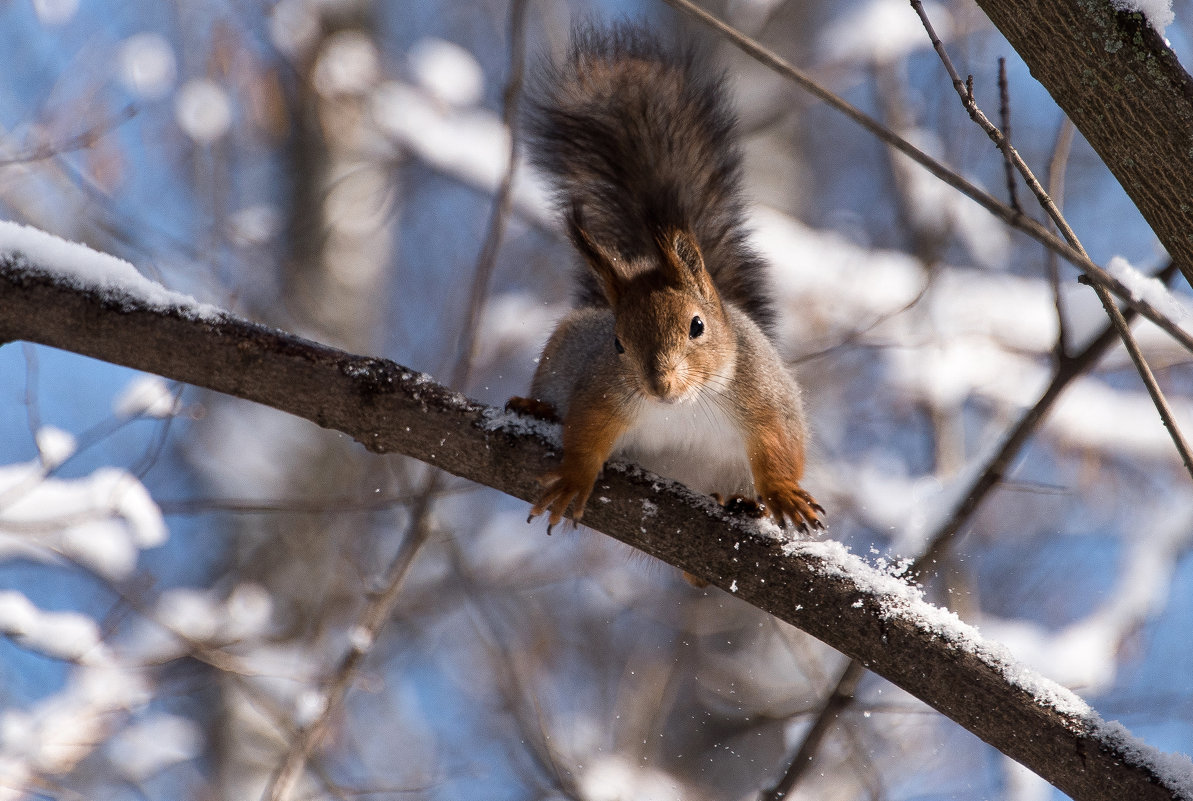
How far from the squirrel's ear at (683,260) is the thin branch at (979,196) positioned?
32.4 inches

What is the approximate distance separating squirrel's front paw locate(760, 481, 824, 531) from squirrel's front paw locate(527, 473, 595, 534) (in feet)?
1.17

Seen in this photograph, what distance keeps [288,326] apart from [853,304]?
91.7 inches

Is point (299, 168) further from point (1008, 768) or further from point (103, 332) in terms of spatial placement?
point (1008, 768)

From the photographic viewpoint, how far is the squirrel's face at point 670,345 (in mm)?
1718

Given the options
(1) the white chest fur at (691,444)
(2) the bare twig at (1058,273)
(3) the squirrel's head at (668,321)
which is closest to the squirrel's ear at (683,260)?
(3) the squirrel's head at (668,321)

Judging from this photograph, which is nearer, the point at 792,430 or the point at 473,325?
the point at 792,430

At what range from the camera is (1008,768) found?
3.01 meters

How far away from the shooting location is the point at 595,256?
1.80 m

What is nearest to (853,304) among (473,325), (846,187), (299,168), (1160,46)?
(846,187)

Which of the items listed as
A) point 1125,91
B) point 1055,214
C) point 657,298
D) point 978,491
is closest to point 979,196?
point 1055,214

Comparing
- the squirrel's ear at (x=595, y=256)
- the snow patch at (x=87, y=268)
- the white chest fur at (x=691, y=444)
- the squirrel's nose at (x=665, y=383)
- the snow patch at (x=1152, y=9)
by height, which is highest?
the squirrel's ear at (x=595, y=256)

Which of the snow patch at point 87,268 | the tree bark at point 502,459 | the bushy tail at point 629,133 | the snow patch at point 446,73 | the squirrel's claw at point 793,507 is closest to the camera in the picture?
the tree bark at point 502,459

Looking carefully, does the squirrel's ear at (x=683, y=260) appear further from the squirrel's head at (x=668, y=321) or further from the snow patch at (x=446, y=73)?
the snow patch at (x=446, y=73)

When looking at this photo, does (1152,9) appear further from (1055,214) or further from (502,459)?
(502,459)
